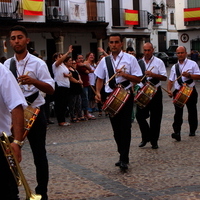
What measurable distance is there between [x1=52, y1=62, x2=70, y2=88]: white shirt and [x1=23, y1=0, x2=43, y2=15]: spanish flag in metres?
15.5

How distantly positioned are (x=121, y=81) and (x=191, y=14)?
139ft

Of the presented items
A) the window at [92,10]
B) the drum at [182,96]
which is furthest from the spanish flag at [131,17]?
the drum at [182,96]

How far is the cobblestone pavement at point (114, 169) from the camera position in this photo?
6.14 m

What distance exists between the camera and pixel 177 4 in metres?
49.9

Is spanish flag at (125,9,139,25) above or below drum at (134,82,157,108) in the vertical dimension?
above

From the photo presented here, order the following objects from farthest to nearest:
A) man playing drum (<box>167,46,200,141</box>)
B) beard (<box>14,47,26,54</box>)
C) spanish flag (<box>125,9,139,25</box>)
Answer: spanish flag (<box>125,9,139,25</box>) < man playing drum (<box>167,46,200,141</box>) < beard (<box>14,47,26,54</box>)

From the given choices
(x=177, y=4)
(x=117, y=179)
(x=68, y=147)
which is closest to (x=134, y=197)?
(x=117, y=179)

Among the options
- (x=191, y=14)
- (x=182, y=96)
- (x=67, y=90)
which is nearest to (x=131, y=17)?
(x=191, y=14)

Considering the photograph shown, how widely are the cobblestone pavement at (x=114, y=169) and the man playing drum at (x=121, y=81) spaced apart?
0.37 meters

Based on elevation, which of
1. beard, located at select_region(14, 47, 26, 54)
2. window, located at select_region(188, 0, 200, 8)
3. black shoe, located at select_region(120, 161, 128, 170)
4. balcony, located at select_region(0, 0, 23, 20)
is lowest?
black shoe, located at select_region(120, 161, 128, 170)

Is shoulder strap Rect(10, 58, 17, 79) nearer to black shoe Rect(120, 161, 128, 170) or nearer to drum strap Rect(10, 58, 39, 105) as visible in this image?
drum strap Rect(10, 58, 39, 105)

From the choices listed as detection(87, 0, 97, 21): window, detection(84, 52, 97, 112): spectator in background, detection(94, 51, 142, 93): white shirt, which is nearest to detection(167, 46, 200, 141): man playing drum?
detection(94, 51, 142, 93): white shirt

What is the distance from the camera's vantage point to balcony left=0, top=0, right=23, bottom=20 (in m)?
27.2

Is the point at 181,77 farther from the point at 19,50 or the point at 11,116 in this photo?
the point at 11,116
